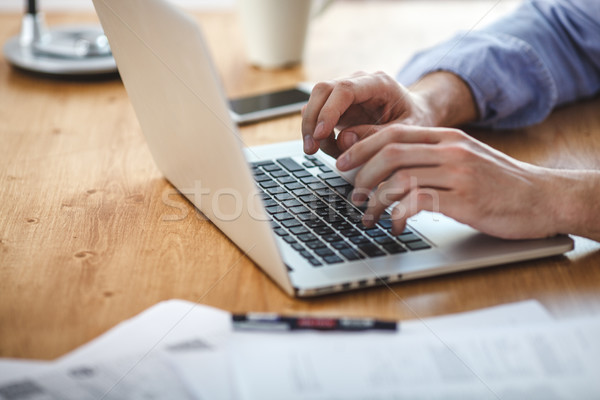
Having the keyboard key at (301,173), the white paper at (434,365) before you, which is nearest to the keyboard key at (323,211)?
the keyboard key at (301,173)

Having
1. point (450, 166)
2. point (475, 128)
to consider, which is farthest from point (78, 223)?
point (475, 128)

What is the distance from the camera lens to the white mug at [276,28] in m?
1.24

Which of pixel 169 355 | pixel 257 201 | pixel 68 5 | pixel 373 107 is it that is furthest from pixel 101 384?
pixel 68 5

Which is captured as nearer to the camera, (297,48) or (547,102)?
(547,102)

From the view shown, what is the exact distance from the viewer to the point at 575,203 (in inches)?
26.9

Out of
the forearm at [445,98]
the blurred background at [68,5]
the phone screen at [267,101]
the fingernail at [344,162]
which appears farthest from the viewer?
the blurred background at [68,5]

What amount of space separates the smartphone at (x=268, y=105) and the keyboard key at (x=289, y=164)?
0.21m

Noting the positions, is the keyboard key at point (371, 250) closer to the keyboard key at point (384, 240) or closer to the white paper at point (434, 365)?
the keyboard key at point (384, 240)

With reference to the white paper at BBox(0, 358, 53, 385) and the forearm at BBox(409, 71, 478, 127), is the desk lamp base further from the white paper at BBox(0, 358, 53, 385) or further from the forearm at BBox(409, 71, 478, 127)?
the white paper at BBox(0, 358, 53, 385)

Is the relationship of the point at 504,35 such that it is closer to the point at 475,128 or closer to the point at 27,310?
the point at 475,128

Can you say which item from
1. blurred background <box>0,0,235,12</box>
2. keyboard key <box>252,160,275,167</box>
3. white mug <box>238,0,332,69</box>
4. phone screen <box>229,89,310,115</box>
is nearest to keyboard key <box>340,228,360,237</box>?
keyboard key <box>252,160,275,167</box>

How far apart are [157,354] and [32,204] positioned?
0.37 meters

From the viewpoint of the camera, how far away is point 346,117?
91 cm

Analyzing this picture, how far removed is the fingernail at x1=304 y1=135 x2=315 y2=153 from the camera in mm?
814
